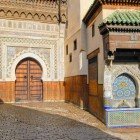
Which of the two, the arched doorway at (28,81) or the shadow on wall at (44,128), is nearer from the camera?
the shadow on wall at (44,128)

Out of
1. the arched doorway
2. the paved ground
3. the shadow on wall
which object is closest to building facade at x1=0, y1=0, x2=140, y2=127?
the arched doorway

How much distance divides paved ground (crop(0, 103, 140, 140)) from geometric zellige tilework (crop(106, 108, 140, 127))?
175mm

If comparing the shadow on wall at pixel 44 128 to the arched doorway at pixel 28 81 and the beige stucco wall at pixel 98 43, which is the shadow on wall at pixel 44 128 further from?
the arched doorway at pixel 28 81

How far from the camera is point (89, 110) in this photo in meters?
10.2

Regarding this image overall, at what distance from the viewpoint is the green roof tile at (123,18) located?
7.64m

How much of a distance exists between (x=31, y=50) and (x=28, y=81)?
144cm

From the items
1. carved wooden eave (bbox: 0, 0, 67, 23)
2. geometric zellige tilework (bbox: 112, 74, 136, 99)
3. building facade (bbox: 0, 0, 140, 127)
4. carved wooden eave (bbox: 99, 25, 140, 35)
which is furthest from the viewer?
carved wooden eave (bbox: 0, 0, 67, 23)

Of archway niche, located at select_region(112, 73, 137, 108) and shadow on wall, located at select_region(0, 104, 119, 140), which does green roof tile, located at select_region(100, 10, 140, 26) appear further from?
shadow on wall, located at select_region(0, 104, 119, 140)

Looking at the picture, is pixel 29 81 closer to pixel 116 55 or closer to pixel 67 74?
pixel 67 74

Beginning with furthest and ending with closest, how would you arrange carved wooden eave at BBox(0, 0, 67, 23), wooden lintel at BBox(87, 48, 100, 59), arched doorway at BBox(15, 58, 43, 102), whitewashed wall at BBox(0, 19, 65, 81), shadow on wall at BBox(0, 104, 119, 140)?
arched doorway at BBox(15, 58, 43, 102)
carved wooden eave at BBox(0, 0, 67, 23)
whitewashed wall at BBox(0, 19, 65, 81)
wooden lintel at BBox(87, 48, 100, 59)
shadow on wall at BBox(0, 104, 119, 140)

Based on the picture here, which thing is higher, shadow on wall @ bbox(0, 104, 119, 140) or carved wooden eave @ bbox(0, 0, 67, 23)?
carved wooden eave @ bbox(0, 0, 67, 23)

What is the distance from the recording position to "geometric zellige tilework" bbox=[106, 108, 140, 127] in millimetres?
7773

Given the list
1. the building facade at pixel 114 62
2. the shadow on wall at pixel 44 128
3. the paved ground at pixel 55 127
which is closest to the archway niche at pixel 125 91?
the building facade at pixel 114 62

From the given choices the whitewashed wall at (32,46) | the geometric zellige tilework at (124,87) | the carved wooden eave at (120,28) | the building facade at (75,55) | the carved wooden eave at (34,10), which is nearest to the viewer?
the carved wooden eave at (120,28)
